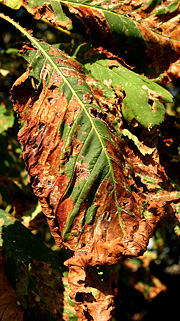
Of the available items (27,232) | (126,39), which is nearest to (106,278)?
(27,232)

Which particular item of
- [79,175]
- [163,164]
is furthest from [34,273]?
[163,164]

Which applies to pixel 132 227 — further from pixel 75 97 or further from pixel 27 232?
pixel 27 232

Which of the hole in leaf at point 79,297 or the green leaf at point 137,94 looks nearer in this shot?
the hole in leaf at point 79,297

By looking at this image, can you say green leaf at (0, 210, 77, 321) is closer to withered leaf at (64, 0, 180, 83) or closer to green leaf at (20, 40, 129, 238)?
green leaf at (20, 40, 129, 238)

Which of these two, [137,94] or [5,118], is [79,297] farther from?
[5,118]

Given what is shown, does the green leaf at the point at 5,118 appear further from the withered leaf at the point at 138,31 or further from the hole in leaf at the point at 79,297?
the hole in leaf at the point at 79,297

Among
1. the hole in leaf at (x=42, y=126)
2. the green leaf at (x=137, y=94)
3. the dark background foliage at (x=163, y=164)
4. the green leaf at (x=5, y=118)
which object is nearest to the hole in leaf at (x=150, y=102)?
the green leaf at (x=137, y=94)

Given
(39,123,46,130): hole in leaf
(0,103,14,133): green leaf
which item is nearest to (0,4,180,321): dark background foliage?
(0,103,14,133): green leaf

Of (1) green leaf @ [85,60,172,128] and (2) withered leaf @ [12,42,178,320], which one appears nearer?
(2) withered leaf @ [12,42,178,320]
